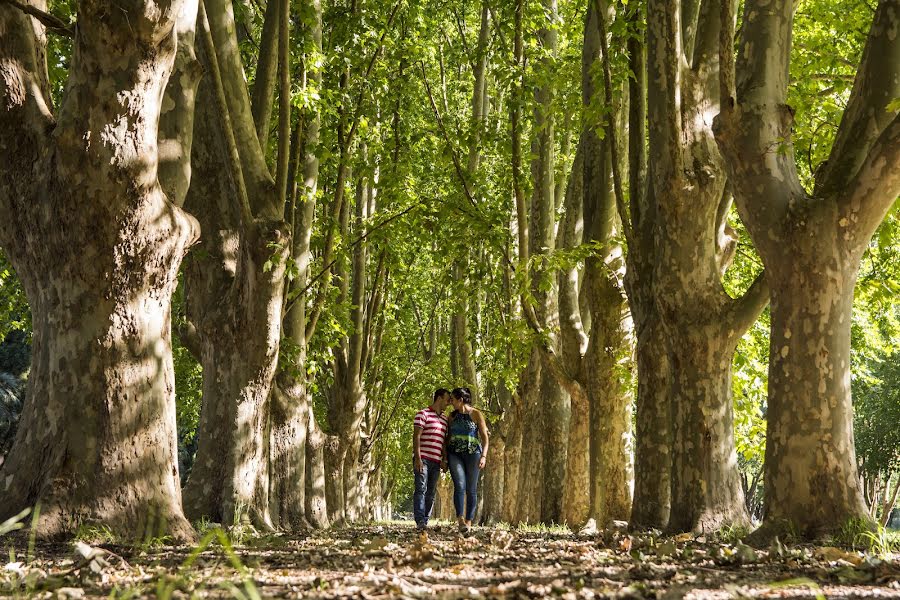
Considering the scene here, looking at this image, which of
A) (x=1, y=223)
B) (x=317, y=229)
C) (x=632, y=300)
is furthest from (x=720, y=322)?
(x=317, y=229)

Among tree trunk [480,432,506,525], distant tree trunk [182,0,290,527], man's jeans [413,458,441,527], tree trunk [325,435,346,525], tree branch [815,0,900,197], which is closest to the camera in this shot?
tree branch [815,0,900,197]

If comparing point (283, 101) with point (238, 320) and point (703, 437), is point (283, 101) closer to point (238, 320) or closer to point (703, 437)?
point (238, 320)

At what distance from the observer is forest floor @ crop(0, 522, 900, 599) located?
373 centimetres

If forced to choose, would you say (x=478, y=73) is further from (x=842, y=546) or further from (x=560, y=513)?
(x=842, y=546)

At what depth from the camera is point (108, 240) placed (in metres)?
6.62

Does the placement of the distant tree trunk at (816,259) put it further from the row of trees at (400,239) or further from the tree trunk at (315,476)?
the tree trunk at (315,476)

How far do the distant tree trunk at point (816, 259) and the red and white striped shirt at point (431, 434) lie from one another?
4.62 m

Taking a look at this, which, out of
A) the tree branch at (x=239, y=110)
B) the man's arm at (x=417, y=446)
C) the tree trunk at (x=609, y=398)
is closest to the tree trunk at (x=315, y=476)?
the man's arm at (x=417, y=446)

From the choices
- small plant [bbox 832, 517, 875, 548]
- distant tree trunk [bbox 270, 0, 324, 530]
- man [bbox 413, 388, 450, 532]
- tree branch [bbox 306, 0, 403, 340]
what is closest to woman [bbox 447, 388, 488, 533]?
man [bbox 413, 388, 450, 532]

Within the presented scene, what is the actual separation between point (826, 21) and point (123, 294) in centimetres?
1192

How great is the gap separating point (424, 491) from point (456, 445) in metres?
0.83

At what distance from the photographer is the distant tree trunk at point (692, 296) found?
327 inches

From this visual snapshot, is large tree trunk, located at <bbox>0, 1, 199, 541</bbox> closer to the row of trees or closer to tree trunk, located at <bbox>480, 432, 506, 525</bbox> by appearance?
the row of trees

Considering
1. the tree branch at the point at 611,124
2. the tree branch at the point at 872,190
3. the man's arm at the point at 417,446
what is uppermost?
the tree branch at the point at 611,124
